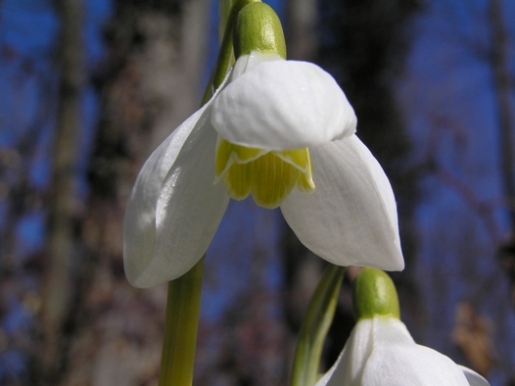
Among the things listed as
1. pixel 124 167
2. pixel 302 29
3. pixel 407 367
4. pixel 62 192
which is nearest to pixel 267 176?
pixel 407 367

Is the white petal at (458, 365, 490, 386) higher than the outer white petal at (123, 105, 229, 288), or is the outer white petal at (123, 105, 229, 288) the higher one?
the outer white petal at (123, 105, 229, 288)

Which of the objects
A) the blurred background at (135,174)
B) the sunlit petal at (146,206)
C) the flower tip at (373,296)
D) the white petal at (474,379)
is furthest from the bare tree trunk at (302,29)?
the sunlit petal at (146,206)

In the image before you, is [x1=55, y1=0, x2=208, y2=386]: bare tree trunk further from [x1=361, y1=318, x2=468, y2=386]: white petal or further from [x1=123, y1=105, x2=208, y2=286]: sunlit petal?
[x1=123, y1=105, x2=208, y2=286]: sunlit petal

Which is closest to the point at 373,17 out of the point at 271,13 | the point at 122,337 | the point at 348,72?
the point at 348,72

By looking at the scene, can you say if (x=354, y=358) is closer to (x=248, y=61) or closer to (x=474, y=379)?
(x=474, y=379)

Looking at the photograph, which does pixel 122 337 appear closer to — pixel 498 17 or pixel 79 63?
pixel 79 63

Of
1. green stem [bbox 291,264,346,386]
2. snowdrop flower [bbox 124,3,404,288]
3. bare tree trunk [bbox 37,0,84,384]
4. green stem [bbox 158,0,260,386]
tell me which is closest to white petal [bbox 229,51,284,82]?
snowdrop flower [bbox 124,3,404,288]
